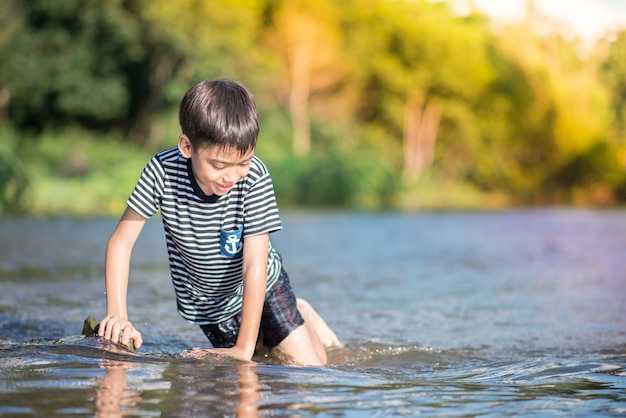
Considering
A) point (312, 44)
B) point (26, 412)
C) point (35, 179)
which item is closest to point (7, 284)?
point (26, 412)

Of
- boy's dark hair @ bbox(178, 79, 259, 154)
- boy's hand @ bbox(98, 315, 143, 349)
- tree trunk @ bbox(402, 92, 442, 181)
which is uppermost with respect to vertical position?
tree trunk @ bbox(402, 92, 442, 181)

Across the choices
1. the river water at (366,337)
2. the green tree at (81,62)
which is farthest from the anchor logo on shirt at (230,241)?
the green tree at (81,62)

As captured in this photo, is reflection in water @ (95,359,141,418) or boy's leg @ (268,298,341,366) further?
boy's leg @ (268,298,341,366)

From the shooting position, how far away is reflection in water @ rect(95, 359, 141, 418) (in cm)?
281

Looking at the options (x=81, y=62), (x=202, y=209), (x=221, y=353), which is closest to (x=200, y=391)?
(x=221, y=353)

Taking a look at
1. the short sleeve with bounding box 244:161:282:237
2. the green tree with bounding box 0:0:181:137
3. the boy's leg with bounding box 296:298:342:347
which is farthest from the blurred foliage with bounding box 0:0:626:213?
the short sleeve with bounding box 244:161:282:237

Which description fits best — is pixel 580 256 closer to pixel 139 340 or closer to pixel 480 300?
pixel 480 300

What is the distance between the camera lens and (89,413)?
9.11ft

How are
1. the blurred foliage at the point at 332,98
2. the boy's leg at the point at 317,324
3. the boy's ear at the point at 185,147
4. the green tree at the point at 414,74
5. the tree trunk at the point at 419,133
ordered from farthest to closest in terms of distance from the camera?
1. the tree trunk at the point at 419,133
2. the green tree at the point at 414,74
3. the blurred foliage at the point at 332,98
4. the boy's leg at the point at 317,324
5. the boy's ear at the point at 185,147

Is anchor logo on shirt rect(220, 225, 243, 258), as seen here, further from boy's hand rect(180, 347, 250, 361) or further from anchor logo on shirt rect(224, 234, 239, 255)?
boy's hand rect(180, 347, 250, 361)

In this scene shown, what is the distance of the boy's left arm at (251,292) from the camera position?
3.66m

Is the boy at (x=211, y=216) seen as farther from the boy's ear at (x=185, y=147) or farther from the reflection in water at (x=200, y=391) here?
the reflection in water at (x=200, y=391)

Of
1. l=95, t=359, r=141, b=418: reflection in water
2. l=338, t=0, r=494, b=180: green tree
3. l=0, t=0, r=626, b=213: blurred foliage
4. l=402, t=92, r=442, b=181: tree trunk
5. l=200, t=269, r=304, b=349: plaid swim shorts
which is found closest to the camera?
l=95, t=359, r=141, b=418: reflection in water

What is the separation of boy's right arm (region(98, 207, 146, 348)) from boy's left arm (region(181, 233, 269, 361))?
284mm
